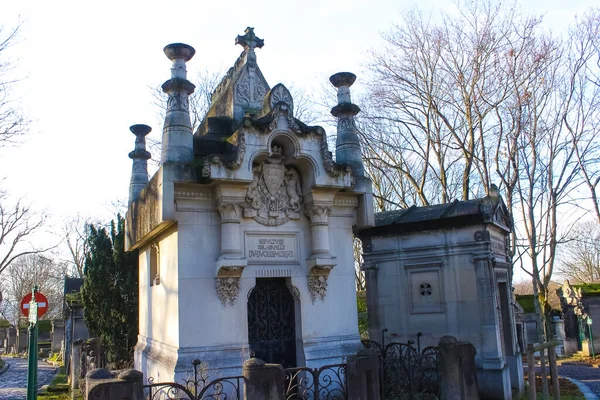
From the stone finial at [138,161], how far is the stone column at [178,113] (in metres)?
3.30

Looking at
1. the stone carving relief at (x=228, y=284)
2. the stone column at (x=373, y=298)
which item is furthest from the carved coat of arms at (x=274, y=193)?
the stone column at (x=373, y=298)

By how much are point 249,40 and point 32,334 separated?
672 centimetres

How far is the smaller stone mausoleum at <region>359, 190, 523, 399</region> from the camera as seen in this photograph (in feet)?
30.7

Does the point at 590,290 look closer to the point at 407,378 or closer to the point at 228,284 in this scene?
the point at 407,378

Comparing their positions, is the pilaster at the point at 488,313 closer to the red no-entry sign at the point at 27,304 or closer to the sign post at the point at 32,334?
the sign post at the point at 32,334

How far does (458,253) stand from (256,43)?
19.1ft

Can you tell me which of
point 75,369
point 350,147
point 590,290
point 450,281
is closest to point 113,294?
point 75,369

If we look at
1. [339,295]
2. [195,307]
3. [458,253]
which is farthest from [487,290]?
[195,307]

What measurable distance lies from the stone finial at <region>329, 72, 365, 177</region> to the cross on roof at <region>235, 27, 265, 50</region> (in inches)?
68.6

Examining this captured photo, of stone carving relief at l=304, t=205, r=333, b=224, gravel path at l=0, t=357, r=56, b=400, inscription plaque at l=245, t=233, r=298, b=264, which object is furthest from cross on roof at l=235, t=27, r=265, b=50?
gravel path at l=0, t=357, r=56, b=400

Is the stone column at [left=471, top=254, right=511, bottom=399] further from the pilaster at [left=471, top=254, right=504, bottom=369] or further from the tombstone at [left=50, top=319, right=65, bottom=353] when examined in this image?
the tombstone at [left=50, top=319, right=65, bottom=353]

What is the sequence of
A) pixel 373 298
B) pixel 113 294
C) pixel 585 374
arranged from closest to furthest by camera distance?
pixel 373 298, pixel 113 294, pixel 585 374

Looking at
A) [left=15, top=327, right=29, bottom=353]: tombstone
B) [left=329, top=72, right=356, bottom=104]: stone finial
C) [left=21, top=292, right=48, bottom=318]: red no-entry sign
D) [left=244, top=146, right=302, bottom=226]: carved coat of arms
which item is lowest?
[left=15, top=327, right=29, bottom=353]: tombstone

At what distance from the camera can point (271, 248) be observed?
8.26m
